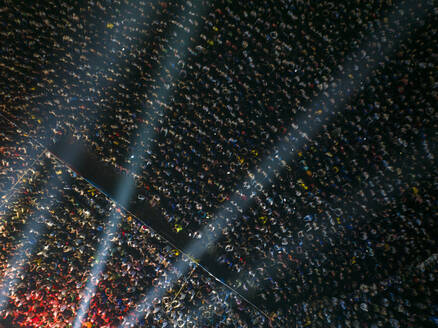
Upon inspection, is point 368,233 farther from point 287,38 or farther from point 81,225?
point 81,225

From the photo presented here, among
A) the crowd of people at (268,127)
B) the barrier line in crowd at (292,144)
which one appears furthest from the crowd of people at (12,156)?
the barrier line in crowd at (292,144)

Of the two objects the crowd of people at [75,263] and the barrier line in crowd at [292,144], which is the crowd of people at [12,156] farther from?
the barrier line in crowd at [292,144]

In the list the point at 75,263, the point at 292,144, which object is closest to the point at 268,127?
the point at 292,144

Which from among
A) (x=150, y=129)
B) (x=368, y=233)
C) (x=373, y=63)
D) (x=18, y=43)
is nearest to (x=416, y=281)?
(x=368, y=233)

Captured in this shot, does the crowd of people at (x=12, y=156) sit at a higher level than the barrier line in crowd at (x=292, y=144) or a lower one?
lower

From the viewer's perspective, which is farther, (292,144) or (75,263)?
(75,263)

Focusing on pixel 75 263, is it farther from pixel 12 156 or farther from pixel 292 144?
pixel 292 144

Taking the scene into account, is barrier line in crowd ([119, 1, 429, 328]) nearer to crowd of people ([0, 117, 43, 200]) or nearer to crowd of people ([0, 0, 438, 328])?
crowd of people ([0, 0, 438, 328])

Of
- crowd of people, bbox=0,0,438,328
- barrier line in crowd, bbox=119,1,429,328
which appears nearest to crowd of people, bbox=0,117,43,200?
crowd of people, bbox=0,0,438,328
